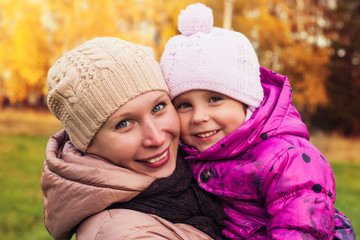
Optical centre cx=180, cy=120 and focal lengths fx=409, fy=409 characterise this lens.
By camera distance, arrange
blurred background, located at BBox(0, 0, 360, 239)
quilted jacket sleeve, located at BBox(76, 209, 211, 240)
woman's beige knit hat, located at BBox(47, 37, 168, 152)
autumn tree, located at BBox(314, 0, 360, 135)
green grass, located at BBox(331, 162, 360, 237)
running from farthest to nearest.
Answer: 1. autumn tree, located at BBox(314, 0, 360, 135)
2. blurred background, located at BBox(0, 0, 360, 239)
3. green grass, located at BBox(331, 162, 360, 237)
4. woman's beige knit hat, located at BBox(47, 37, 168, 152)
5. quilted jacket sleeve, located at BBox(76, 209, 211, 240)

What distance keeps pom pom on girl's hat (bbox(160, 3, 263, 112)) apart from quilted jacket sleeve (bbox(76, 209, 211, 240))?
2.48 feet

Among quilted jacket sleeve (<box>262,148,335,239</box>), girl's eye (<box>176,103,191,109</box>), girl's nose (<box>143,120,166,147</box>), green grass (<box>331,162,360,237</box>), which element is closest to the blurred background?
green grass (<box>331,162,360,237</box>)

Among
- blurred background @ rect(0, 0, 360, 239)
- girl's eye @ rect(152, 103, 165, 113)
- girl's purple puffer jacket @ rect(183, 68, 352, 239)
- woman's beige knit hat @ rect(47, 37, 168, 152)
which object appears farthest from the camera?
blurred background @ rect(0, 0, 360, 239)

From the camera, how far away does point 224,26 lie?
59.0 ft

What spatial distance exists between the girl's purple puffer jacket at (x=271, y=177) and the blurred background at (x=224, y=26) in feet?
36.0

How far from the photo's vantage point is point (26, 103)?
736 inches

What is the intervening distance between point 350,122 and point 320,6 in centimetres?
743

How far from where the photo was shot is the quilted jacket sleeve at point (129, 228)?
1884 mm

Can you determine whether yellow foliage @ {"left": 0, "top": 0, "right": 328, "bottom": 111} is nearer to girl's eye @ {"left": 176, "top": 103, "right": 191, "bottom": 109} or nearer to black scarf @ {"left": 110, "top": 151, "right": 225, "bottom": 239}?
girl's eye @ {"left": 176, "top": 103, "right": 191, "bottom": 109}

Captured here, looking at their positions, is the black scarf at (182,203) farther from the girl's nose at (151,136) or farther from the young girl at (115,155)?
the girl's nose at (151,136)

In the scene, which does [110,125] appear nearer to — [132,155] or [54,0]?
[132,155]

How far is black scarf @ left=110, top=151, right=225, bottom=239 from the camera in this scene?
84.0 inches

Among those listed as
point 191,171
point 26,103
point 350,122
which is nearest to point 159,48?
point 26,103

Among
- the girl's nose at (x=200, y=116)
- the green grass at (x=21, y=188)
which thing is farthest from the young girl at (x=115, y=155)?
the green grass at (x=21, y=188)
